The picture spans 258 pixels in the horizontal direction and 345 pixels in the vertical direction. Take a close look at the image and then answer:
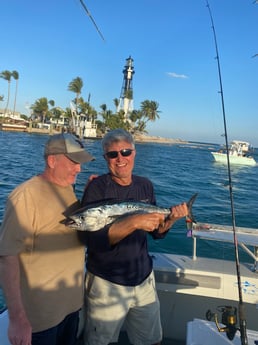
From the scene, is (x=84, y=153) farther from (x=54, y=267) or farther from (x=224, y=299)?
(x=224, y=299)

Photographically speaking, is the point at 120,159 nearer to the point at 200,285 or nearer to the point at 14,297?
the point at 14,297

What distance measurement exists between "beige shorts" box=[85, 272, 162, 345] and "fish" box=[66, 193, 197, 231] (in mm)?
589

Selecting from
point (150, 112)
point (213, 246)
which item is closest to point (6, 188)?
point (213, 246)

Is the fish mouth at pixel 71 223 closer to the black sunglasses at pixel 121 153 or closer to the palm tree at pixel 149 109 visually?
the black sunglasses at pixel 121 153

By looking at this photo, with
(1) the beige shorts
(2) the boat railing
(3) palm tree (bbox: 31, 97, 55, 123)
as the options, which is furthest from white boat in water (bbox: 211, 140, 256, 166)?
(3) palm tree (bbox: 31, 97, 55, 123)

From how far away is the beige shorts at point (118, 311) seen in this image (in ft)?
8.77

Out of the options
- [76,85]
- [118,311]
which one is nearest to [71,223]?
[118,311]

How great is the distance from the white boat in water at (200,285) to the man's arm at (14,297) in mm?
1931

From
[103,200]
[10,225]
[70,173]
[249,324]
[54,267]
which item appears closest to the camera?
[10,225]

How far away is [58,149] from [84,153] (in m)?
0.21

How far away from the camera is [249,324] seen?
12.8 feet

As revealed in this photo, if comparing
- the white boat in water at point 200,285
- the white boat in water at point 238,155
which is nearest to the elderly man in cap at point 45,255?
the white boat in water at point 200,285

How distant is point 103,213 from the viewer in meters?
2.45

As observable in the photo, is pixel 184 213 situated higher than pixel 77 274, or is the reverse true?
pixel 184 213
